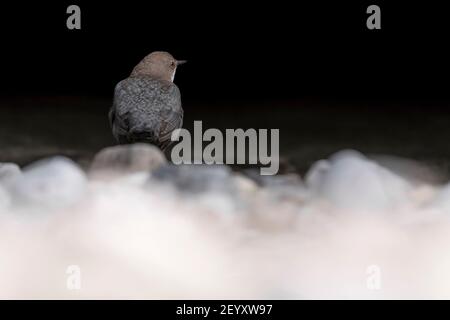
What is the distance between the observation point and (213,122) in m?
3.65

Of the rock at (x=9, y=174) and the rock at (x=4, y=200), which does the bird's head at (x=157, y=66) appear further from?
the rock at (x=4, y=200)

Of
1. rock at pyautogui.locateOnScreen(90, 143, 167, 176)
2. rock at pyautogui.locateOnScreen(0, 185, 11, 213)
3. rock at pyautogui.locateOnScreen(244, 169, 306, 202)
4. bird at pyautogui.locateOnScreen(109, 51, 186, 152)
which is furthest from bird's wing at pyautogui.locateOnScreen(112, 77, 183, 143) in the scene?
rock at pyautogui.locateOnScreen(0, 185, 11, 213)

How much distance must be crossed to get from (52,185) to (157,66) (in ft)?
2.65

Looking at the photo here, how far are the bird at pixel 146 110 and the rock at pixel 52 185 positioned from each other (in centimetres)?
39

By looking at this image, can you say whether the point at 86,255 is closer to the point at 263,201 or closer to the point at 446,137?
the point at 263,201

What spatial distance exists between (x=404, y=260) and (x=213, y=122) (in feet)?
4.14

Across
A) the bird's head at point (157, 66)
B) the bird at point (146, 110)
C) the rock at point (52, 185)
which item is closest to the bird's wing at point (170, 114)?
the bird at point (146, 110)

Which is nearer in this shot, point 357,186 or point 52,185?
point 52,185

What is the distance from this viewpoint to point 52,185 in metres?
2.69

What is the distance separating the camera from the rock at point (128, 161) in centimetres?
278

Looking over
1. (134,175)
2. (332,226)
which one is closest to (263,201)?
(332,226)

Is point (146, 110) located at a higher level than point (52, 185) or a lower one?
higher

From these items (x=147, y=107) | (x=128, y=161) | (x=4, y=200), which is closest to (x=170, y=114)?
(x=147, y=107)

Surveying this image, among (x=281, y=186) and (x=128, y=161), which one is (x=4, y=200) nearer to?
(x=128, y=161)
